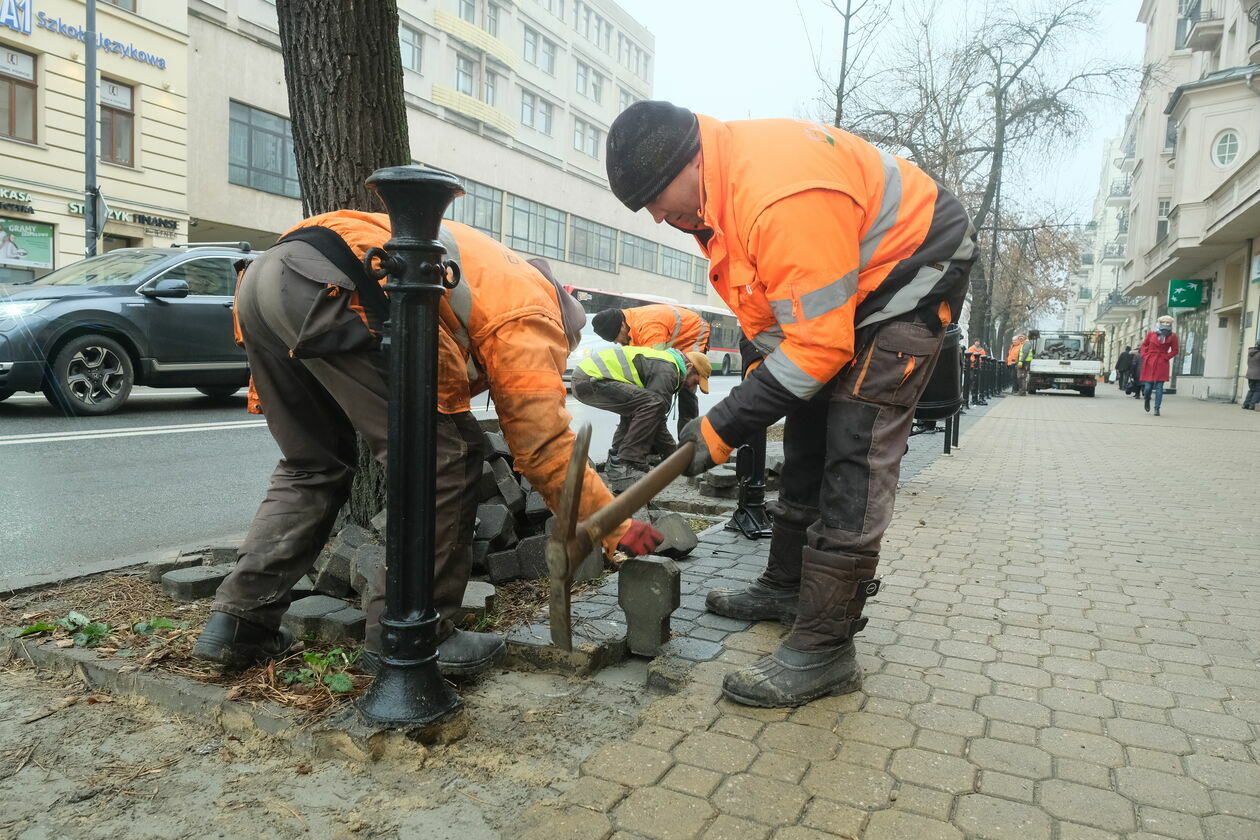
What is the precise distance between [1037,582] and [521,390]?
2.82m

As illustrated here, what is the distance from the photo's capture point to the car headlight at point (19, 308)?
8.55 meters

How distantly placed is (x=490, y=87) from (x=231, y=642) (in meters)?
42.8

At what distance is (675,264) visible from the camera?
59.8 metres

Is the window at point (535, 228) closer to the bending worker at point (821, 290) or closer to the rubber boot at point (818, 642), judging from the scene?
the bending worker at point (821, 290)

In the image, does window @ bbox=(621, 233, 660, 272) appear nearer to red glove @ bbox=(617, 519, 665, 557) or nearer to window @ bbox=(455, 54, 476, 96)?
window @ bbox=(455, 54, 476, 96)

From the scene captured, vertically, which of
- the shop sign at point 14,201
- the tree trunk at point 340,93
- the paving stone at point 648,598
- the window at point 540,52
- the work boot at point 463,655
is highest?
the window at point 540,52

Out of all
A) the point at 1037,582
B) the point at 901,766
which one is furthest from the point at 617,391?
the point at 901,766

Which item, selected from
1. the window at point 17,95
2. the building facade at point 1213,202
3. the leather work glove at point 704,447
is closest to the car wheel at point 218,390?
the leather work glove at point 704,447

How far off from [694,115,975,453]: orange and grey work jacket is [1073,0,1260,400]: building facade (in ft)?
73.1

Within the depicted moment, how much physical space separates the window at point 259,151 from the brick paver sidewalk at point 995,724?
26985 mm

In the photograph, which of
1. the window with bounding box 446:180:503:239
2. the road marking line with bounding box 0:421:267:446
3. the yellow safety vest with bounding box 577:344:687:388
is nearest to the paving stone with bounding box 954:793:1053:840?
the yellow safety vest with bounding box 577:344:687:388

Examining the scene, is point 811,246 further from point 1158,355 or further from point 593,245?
point 593,245

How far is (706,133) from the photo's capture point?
248 centimetres

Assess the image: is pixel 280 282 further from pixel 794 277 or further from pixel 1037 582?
pixel 1037 582
